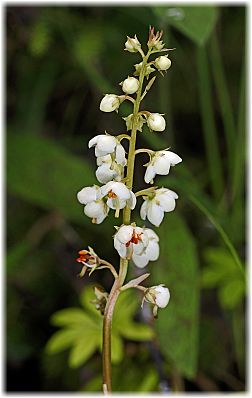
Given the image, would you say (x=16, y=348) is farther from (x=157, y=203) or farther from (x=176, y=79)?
(x=157, y=203)

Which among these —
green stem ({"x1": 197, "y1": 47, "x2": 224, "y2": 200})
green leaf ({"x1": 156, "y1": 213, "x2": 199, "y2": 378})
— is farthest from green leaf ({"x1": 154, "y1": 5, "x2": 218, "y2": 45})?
green leaf ({"x1": 156, "y1": 213, "x2": 199, "y2": 378})

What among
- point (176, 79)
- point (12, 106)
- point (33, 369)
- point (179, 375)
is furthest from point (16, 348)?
point (176, 79)

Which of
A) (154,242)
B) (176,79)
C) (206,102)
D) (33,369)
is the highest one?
(176,79)

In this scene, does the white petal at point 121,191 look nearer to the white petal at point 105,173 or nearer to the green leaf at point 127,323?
the white petal at point 105,173

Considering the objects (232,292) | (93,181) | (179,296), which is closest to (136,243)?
(179,296)

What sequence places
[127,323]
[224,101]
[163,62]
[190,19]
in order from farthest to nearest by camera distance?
[224,101]
[127,323]
[190,19]
[163,62]

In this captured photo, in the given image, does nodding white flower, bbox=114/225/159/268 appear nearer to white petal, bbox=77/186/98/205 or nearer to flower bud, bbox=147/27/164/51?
white petal, bbox=77/186/98/205

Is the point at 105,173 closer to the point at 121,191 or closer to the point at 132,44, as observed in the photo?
the point at 121,191
